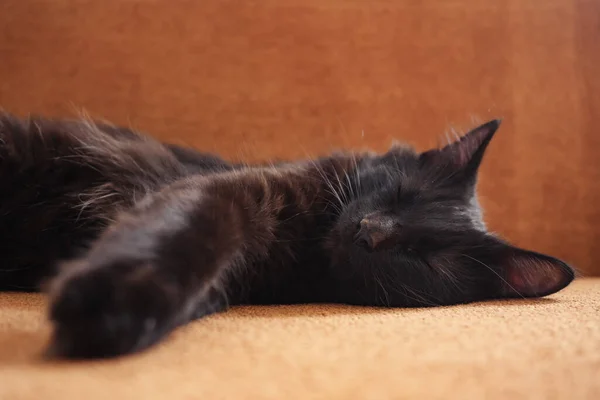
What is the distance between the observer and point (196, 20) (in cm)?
197

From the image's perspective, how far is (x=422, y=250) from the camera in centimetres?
137

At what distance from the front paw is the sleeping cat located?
26 centimetres

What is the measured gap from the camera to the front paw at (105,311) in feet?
2.26

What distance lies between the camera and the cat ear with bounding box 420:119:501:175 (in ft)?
5.14

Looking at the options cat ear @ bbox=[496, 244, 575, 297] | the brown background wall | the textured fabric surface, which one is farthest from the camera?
the brown background wall

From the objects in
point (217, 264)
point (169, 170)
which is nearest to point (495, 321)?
point (217, 264)

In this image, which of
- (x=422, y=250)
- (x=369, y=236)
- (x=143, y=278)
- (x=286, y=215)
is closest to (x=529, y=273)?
(x=422, y=250)

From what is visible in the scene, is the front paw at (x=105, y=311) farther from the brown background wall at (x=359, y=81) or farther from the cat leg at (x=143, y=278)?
the brown background wall at (x=359, y=81)

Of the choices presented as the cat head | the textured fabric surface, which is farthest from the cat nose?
the textured fabric surface

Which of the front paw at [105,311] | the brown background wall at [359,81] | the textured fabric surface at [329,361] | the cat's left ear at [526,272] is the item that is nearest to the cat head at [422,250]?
the cat's left ear at [526,272]

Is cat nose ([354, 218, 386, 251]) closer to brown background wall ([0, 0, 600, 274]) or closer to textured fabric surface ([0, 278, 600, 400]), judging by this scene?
textured fabric surface ([0, 278, 600, 400])

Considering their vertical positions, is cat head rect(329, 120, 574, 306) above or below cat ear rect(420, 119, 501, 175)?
below

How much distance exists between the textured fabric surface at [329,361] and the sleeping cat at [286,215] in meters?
0.21

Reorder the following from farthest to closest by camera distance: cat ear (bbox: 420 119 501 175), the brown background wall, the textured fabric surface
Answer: the brown background wall < cat ear (bbox: 420 119 501 175) < the textured fabric surface
